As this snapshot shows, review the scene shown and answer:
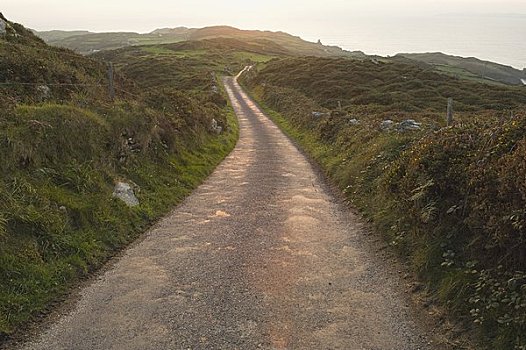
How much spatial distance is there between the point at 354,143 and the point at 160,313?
1406 centimetres

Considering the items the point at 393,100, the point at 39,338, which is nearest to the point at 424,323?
the point at 39,338

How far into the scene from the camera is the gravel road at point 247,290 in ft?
21.2

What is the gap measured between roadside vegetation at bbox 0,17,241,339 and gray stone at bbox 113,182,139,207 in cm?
21

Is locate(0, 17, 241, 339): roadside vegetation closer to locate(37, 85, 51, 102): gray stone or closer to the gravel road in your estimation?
locate(37, 85, 51, 102): gray stone

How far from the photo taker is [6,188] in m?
9.10

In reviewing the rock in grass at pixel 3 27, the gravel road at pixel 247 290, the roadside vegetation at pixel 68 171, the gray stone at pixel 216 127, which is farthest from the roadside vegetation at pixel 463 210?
the rock in grass at pixel 3 27

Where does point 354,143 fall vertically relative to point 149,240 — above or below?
above

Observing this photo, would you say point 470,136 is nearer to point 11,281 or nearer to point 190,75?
point 11,281

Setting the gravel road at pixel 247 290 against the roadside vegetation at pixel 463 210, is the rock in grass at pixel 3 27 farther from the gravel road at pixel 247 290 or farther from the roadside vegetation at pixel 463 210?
the roadside vegetation at pixel 463 210

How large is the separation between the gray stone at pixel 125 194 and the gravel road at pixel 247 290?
106cm

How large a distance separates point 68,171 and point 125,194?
5.04 feet

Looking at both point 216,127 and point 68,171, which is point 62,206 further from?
point 216,127

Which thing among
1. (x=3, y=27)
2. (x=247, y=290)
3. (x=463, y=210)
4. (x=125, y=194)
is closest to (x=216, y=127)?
(x=3, y=27)

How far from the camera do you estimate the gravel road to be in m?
6.46
